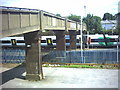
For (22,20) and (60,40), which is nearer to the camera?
(22,20)

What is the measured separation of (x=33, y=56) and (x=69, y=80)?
5.74 meters

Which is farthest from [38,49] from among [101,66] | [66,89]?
[101,66]

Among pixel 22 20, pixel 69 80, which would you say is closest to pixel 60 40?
pixel 69 80

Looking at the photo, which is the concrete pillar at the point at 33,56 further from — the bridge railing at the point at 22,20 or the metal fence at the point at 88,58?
the metal fence at the point at 88,58

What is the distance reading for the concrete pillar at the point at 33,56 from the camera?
89.9 feet

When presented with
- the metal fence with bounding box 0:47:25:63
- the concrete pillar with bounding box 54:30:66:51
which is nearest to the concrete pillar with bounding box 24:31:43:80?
the metal fence with bounding box 0:47:25:63

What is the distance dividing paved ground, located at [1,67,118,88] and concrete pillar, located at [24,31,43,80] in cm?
118

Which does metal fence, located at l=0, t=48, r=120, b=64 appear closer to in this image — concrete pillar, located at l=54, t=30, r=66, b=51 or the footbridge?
the footbridge

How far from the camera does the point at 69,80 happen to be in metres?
26.9

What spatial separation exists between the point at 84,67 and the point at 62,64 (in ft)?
14.3

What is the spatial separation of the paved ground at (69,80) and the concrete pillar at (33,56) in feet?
3.86

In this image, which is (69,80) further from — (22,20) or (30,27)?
(22,20)

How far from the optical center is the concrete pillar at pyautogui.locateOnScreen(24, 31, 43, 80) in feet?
89.9

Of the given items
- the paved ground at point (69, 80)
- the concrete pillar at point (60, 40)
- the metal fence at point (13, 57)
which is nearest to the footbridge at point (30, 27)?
the paved ground at point (69, 80)
